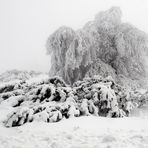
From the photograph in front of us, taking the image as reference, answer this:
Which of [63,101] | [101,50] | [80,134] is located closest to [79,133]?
[80,134]

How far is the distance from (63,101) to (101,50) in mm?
5308

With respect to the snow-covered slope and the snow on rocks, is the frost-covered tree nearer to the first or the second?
the snow on rocks

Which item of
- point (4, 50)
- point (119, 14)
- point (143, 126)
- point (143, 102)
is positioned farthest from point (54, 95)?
point (4, 50)

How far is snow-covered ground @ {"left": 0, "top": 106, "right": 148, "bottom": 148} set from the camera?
14.0 ft

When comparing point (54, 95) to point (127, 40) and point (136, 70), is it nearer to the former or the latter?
point (127, 40)

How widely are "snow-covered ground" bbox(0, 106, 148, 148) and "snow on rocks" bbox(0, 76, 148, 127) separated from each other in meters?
0.24

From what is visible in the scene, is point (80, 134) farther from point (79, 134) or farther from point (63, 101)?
point (63, 101)

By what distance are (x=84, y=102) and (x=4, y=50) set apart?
90888 mm

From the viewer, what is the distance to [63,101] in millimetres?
6293

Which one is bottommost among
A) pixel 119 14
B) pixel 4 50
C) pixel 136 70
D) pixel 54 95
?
pixel 54 95

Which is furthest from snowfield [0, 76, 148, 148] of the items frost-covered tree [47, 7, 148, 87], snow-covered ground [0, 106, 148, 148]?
frost-covered tree [47, 7, 148, 87]

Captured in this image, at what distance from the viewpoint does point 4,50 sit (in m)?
92.2

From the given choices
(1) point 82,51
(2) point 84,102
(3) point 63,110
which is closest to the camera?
(3) point 63,110

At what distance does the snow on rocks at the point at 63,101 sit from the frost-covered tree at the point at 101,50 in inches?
105
